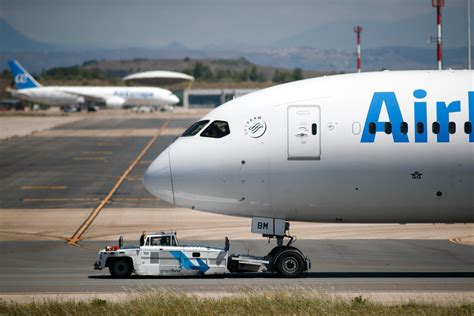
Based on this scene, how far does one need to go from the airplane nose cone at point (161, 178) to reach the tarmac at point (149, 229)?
2.53 metres

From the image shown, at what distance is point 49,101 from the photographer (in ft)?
593

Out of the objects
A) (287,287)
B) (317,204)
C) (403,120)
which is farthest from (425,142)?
(287,287)

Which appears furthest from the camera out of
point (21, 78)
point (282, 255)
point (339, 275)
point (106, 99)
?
point (21, 78)

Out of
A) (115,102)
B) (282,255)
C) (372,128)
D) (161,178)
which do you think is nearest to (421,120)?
(372,128)

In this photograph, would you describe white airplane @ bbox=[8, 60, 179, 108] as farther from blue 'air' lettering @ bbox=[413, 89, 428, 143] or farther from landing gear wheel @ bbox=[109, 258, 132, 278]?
blue 'air' lettering @ bbox=[413, 89, 428, 143]

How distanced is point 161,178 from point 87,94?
154601mm

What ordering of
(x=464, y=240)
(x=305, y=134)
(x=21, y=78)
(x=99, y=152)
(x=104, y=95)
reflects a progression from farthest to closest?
(x=21, y=78)
(x=104, y=95)
(x=99, y=152)
(x=464, y=240)
(x=305, y=134)

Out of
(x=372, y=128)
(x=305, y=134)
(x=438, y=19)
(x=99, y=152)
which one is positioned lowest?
(x=305, y=134)

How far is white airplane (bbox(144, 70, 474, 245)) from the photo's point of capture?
2544 centimetres

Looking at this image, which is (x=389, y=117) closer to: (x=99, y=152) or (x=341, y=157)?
(x=341, y=157)

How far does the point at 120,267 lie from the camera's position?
27016 millimetres

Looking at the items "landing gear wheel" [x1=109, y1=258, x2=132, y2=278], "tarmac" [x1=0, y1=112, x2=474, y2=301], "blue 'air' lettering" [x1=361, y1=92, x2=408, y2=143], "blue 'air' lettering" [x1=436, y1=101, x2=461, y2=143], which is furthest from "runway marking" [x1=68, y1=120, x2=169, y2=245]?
"blue 'air' lettering" [x1=436, y1=101, x2=461, y2=143]

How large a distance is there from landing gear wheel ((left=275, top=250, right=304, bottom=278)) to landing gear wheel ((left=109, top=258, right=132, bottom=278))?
435 cm

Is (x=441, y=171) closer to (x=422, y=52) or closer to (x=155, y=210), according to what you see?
(x=155, y=210)
